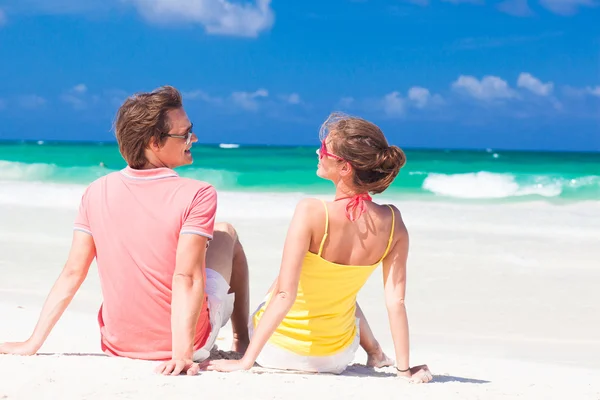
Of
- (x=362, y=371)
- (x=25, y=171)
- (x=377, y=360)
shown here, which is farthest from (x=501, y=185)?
(x=362, y=371)

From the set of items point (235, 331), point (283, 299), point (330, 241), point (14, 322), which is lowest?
point (14, 322)

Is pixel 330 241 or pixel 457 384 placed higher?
pixel 330 241

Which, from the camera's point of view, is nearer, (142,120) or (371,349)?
(142,120)

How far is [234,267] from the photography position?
11.9ft

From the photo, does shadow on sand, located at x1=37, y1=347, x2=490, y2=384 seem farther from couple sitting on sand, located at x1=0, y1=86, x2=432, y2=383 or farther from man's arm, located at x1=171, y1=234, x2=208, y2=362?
man's arm, located at x1=171, y1=234, x2=208, y2=362

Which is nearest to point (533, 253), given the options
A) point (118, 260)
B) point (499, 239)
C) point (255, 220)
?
point (499, 239)

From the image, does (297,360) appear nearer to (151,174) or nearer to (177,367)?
(177,367)

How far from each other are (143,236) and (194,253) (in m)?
0.26

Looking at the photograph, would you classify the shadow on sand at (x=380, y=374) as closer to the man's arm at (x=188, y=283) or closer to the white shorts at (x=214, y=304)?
the white shorts at (x=214, y=304)

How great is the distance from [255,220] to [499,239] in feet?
12.5

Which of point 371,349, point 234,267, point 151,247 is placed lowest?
point 371,349

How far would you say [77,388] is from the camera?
2744 mm

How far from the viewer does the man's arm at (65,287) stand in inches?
126

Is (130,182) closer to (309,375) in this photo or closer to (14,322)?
(309,375)
